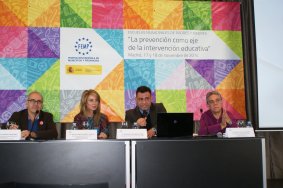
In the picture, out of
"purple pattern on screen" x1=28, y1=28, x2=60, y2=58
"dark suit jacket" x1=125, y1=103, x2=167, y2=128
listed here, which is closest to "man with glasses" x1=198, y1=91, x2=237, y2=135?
"dark suit jacket" x1=125, y1=103, x2=167, y2=128

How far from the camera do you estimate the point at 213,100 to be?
3434 mm

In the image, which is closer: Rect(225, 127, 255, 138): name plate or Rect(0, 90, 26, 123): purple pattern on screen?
Rect(225, 127, 255, 138): name plate

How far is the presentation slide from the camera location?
14.1 ft

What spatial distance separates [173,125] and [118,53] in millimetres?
1926

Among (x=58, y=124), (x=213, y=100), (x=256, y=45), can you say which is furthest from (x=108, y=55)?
(x=256, y=45)

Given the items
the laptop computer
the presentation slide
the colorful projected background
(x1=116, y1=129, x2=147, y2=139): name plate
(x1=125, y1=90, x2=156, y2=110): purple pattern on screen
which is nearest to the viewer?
(x1=116, y1=129, x2=147, y2=139): name plate

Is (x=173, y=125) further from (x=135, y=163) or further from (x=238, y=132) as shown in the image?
(x=135, y=163)

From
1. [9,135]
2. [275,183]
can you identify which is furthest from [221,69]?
[9,135]

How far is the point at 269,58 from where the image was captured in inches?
170

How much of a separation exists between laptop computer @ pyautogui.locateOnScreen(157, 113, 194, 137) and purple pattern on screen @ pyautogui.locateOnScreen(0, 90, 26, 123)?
7.03ft

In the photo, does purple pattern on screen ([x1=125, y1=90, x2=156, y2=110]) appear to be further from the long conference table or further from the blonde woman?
the long conference table

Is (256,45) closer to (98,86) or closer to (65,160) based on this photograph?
(98,86)

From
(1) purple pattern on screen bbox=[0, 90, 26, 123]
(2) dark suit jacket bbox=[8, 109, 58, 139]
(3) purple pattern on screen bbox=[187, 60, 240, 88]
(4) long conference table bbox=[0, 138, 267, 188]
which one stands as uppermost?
(3) purple pattern on screen bbox=[187, 60, 240, 88]

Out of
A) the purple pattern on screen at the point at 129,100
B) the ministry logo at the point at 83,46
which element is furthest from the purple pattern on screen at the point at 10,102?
the purple pattern on screen at the point at 129,100
